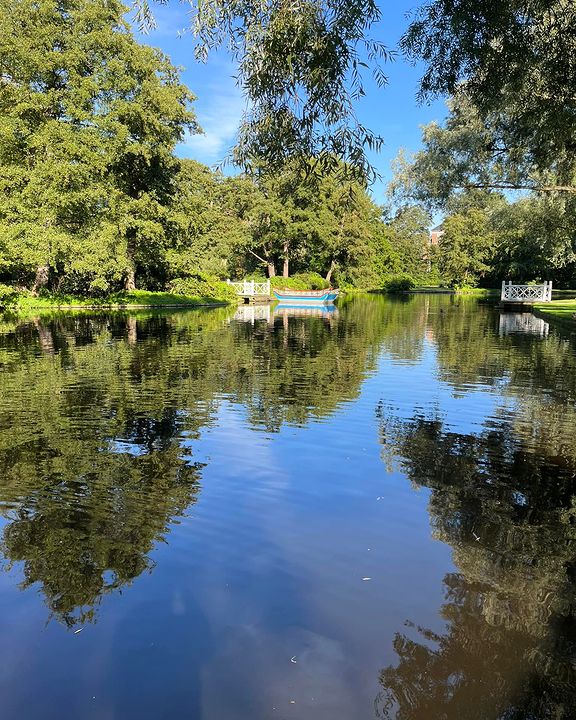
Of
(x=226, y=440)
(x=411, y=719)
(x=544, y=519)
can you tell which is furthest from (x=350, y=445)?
(x=411, y=719)

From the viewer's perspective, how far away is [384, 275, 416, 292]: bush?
8938 cm

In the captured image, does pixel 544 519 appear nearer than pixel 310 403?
Yes

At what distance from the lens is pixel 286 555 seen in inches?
203

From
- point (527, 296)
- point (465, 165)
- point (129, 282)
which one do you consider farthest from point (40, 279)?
point (527, 296)

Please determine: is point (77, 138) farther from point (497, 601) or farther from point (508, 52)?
point (497, 601)

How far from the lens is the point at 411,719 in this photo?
3318mm

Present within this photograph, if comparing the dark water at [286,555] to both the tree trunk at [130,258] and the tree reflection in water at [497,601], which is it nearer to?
the tree reflection in water at [497,601]

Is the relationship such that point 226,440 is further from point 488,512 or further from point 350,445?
point 488,512

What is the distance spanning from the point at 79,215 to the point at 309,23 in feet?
121

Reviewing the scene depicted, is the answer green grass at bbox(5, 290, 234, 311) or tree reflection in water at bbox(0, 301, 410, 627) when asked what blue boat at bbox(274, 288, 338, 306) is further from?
tree reflection in water at bbox(0, 301, 410, 627)

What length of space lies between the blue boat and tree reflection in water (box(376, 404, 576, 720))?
44.2 m

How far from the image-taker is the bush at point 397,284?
293 ft

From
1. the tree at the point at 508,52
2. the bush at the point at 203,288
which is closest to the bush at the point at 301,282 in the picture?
the bush at the point at 203,288

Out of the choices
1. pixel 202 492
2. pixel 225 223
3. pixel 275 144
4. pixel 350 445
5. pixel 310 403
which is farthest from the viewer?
pixel 225 223
